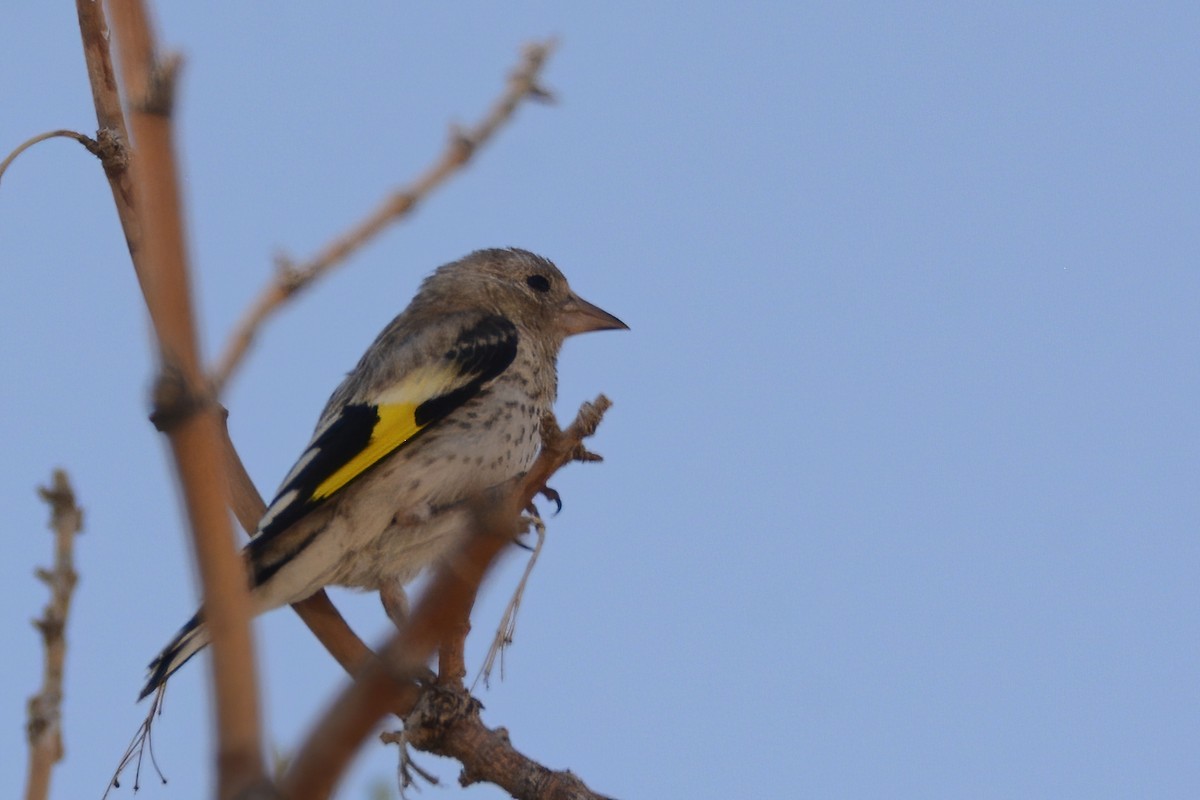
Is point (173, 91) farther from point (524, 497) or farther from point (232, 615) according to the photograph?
point (524, 497)

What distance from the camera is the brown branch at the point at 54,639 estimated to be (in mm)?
1320

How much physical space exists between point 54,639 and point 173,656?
298 cm

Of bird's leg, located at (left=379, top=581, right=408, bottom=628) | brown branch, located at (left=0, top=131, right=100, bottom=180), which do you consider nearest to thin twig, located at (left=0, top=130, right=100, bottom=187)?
brown branch, located at (left=0, top=131, right=100, bottom=180)

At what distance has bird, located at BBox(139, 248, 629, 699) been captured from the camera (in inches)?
190

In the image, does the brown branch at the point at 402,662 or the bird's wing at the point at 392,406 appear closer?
the brown branch at the point at 402,662

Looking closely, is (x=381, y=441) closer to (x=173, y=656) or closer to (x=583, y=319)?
(x=173, y=656)

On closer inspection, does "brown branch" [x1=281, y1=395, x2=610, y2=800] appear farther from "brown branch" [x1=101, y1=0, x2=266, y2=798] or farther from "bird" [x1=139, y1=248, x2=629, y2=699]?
"bird" [x1=139, y1=248, x2=629, y2=699]

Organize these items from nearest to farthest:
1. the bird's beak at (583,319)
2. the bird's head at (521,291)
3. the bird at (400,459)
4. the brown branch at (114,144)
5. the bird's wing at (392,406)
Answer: the brown branch at (114,144), the bird at (400,459), the bird's wing at (392,406), the bird's head at (521,291), the bird's beak at (583,319)

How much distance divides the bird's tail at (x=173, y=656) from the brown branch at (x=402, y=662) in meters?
2.06

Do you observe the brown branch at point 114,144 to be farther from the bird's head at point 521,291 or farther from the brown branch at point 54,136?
the bird's head at point 521,291

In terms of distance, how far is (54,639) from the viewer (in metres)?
1.38

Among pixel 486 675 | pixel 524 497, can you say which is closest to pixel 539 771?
pixel 486 675

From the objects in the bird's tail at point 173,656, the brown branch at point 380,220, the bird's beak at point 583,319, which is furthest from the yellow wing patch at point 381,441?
the brown branch at point 380,220

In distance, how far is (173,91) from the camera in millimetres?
1215
